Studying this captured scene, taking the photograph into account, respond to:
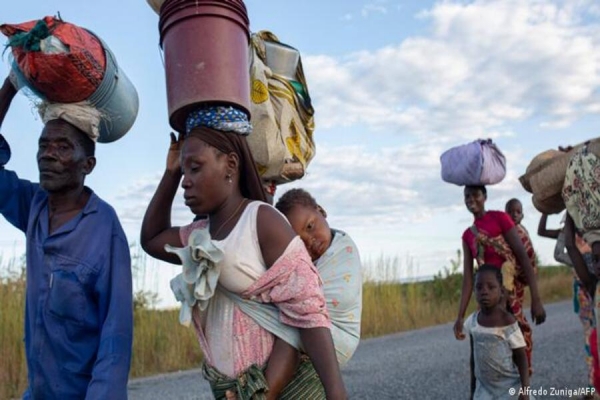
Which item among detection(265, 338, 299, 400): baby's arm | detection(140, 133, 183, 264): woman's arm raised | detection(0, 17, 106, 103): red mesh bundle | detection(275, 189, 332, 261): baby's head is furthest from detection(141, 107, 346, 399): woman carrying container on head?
detection(0, 17, 106, 103): red mesh bundle

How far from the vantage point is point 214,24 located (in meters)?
2.55

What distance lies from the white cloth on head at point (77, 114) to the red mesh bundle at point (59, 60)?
0.03 meters

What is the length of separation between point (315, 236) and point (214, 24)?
93 cm

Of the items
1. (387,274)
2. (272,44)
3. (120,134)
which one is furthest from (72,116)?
(387,274)

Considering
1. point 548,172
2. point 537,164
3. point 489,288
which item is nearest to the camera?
point 548,172

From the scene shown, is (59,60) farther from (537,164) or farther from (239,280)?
(537,164)

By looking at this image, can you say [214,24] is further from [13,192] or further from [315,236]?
[13,192]

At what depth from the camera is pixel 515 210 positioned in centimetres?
845

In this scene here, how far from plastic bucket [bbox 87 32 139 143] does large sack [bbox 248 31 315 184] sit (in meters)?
0.57

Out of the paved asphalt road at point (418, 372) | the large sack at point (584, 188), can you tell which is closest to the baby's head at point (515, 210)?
the paved asphalt road at point (418, 372)

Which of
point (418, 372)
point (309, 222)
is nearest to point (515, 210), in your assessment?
point (418, 372)

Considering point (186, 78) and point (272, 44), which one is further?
point (272, 44)

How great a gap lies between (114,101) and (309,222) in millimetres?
955

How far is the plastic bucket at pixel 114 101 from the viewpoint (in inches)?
117
